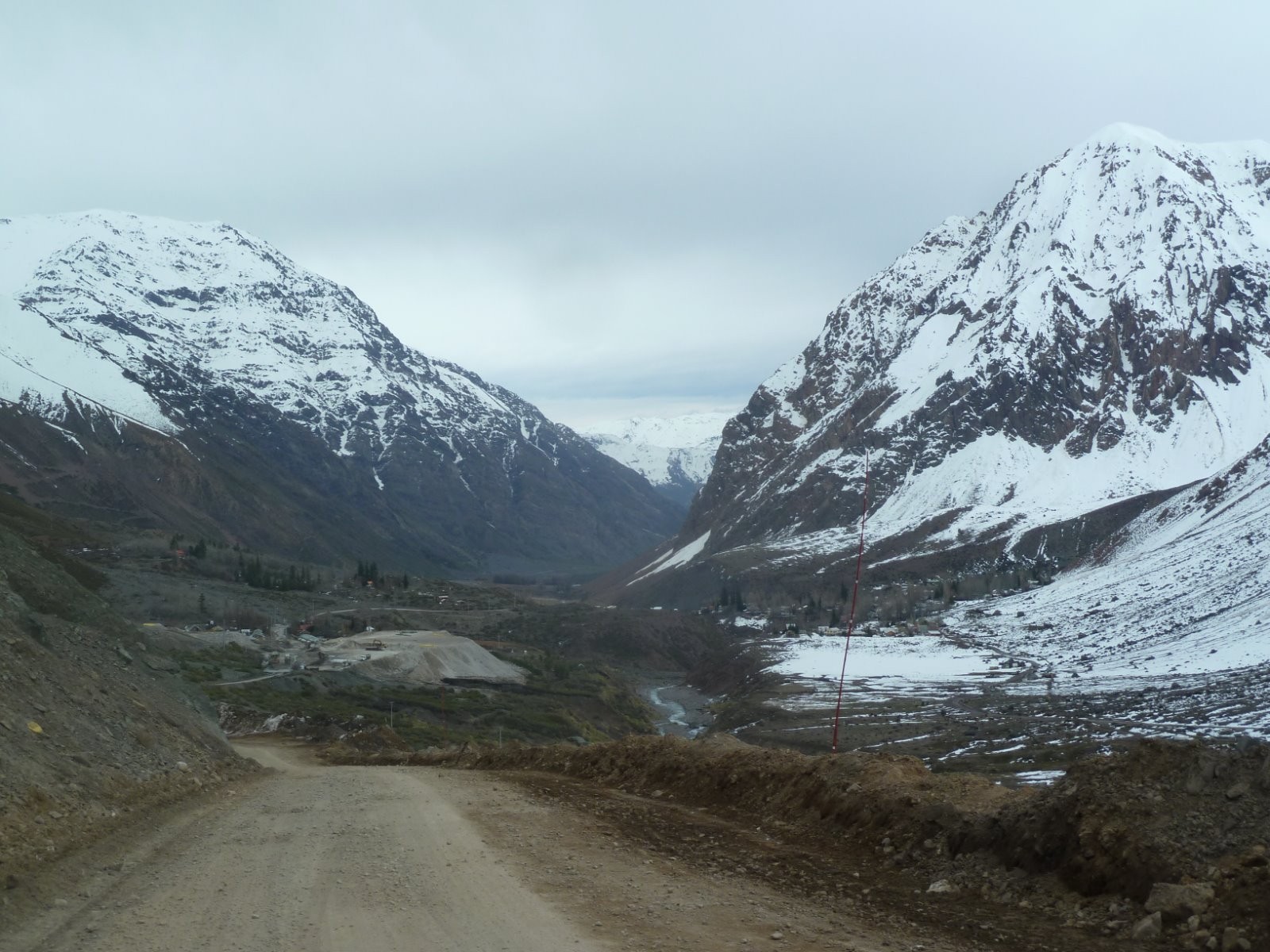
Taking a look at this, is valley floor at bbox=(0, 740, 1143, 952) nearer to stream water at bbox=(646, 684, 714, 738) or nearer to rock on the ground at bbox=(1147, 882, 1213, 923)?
rock on the ground at bbox=(1147, 882, 1213, 923)

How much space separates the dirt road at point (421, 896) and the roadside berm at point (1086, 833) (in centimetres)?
150

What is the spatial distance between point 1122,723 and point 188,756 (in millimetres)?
60347

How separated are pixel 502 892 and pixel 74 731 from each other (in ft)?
31.3

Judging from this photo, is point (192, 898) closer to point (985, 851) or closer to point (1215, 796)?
point (985, 851)

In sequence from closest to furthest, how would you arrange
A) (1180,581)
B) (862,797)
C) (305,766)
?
1. (862,797)
2. (305,766)
3. (1180,581)

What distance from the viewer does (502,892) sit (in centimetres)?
1141

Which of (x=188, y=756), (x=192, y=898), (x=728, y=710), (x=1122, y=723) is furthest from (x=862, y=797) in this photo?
(x=728, y=710)

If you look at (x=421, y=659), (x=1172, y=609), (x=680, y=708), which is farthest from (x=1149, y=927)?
(x=1172, y=609)

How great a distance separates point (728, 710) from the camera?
10081 centimetres

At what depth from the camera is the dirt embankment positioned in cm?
1299

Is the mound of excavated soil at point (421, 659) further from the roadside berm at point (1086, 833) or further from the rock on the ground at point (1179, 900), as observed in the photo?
the rock on the ground at point (1179, 900)

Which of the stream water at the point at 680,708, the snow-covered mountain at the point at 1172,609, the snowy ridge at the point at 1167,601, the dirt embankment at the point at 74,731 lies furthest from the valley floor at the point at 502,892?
the snowy ridge at the point at 1167,601

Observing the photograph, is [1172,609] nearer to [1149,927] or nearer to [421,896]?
[1149,927]

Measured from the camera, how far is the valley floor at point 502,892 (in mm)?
9734
